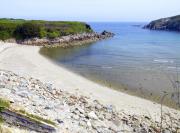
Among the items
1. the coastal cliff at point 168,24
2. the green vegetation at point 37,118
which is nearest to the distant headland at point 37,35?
the green vegetation at point 37,118

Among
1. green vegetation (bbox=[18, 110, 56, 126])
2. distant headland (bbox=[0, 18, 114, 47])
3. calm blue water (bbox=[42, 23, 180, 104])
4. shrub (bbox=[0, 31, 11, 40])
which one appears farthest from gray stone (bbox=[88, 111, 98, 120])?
shrub (bbox=[0, 31, 11, 40])

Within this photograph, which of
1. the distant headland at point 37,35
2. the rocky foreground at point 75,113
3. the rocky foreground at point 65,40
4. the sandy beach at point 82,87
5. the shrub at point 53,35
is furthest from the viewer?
the shrub at point 53,35

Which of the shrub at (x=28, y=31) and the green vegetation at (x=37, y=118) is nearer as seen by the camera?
the green vegetation at (x=37, y=118)

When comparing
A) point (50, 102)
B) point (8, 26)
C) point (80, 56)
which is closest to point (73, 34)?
point (8, 26)

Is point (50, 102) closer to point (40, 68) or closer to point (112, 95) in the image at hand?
point (112, 95)

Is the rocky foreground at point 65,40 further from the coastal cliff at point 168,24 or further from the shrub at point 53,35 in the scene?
the coastal cliff at point 168,24

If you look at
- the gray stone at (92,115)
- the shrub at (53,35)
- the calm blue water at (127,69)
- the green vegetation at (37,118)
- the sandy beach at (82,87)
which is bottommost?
the calm blue water at (127,69)

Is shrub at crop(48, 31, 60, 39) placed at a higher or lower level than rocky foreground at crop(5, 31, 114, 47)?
higher

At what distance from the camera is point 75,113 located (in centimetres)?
2180

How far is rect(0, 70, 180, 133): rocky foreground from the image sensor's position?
19.9 metres

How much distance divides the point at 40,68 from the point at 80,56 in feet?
57.0

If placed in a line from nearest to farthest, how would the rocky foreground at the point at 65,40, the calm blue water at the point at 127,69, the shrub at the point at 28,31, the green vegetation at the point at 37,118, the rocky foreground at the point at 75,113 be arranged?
the green vegetation at the point at 37,118
the rocky foreground at the point at 75,113
the calm blue water at the point at 127,69
the rocky foreground at the point at 65,40
the shrub at the point at 28,31

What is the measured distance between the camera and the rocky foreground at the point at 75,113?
19.9 m

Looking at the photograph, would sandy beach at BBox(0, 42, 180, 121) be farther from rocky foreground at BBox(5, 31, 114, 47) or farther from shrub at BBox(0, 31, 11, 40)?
shrub at BBox(0, 31, 11, 40)
